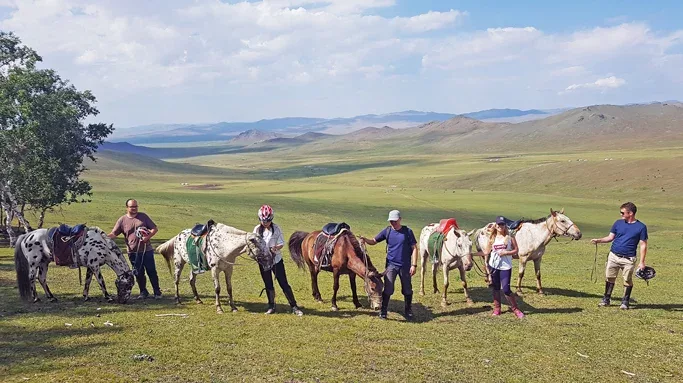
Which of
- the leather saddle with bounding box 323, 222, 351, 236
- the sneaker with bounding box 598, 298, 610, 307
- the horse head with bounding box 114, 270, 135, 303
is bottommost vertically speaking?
the sneaker with bounding box 598, 298, 610, 307

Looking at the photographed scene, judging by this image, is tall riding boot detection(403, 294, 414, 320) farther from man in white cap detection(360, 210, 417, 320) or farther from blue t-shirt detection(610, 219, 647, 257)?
blue t-shirt detection(610, 219, 647, 257)

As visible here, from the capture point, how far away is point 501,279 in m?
13.2

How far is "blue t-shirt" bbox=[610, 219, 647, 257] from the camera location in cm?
1336

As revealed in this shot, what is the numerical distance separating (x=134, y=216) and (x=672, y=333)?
14434 millimetres

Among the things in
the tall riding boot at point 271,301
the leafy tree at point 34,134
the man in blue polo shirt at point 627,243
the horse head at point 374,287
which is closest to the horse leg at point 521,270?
the man in blue polo shirt at point 627,243

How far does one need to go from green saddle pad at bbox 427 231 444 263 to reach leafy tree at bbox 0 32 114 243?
21.2m

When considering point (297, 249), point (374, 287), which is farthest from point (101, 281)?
point (374, 287)

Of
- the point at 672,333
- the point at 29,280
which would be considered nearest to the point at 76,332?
the point at 29,280

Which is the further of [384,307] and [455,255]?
[455,255]

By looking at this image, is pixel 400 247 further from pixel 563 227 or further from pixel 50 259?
pixel 50 259

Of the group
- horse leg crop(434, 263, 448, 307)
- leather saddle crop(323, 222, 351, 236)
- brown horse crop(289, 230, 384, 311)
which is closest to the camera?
brown horse crop(289, 230, 384, 311)

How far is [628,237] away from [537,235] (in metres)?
3.35

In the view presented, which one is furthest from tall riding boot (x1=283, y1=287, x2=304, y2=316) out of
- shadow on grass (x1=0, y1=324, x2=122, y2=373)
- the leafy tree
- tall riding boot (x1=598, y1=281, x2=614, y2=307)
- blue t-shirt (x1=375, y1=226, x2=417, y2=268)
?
the leafy tree

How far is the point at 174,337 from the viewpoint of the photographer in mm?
11039
